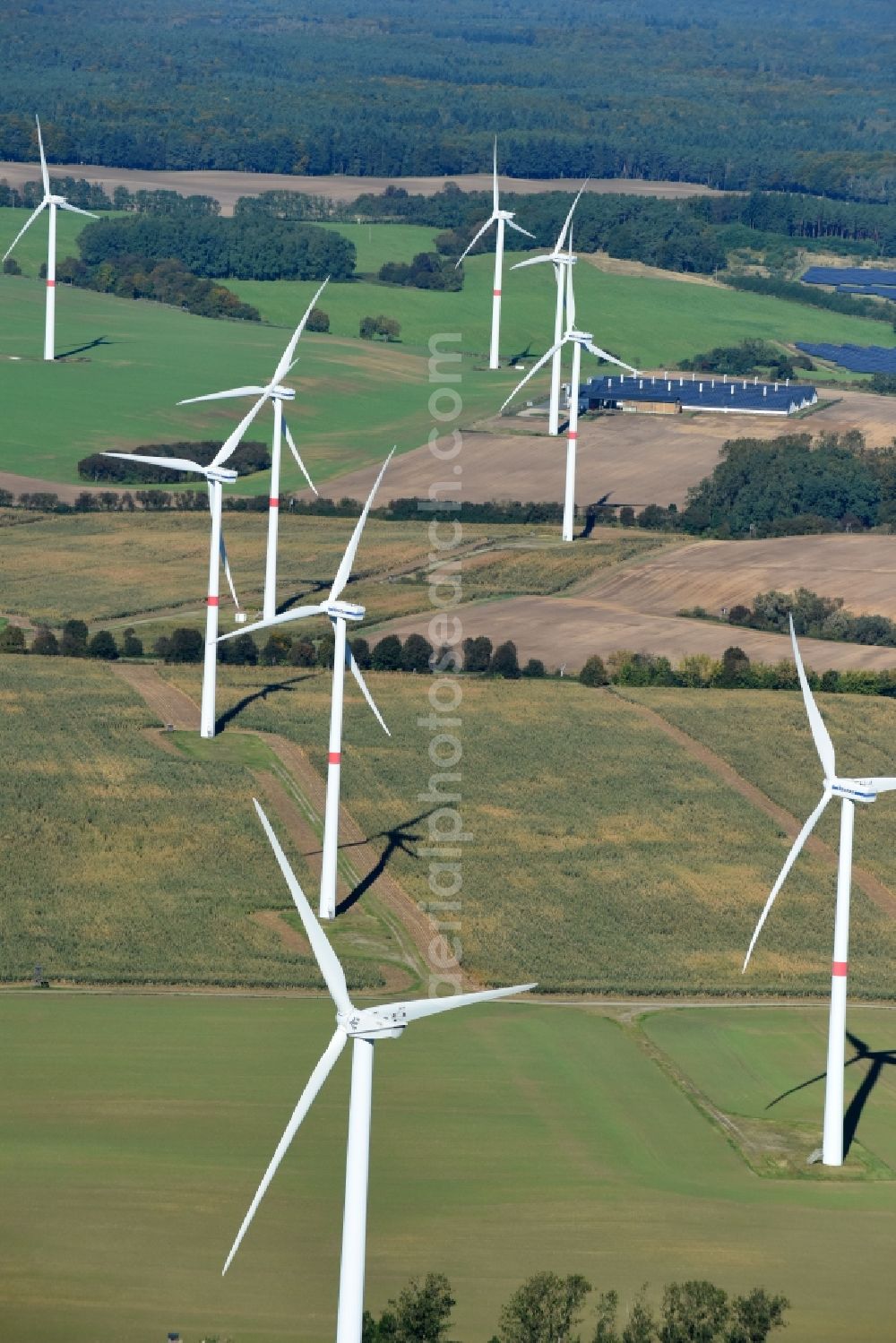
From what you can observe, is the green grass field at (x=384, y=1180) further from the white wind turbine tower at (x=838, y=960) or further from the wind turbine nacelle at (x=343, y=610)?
Result: the wind turbine nacelle at (x=343, y=610)

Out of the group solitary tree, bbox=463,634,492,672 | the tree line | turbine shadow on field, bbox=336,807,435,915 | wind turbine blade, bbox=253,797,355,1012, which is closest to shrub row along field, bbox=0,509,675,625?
solitary tree, bbox=463,634,492,672

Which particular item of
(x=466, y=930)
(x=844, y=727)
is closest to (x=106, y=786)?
(x=466, y=930)

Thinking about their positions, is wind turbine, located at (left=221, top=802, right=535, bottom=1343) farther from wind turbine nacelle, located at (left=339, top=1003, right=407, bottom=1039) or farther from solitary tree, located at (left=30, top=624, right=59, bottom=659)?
solitary tree, located at (left=30, top=624, right=59, bottom=659)

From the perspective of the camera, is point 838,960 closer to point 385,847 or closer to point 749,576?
point 385,847

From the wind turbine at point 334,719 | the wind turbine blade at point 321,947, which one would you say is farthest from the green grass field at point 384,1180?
the wind turbine at point 334,719

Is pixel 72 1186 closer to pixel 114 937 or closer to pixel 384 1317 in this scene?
pixel 384 1317
